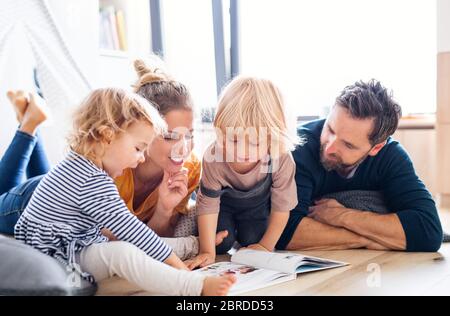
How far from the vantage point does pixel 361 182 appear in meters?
1.72

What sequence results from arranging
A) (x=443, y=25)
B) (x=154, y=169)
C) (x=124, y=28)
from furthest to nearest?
(x=124, y=28) < (x=443, y=25) < (x=154, y=169)

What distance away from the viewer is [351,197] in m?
1.72

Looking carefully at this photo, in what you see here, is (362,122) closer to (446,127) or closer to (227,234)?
(227,234)

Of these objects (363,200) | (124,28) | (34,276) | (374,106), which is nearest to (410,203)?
(363,200)

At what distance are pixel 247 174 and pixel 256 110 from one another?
0.20 meters

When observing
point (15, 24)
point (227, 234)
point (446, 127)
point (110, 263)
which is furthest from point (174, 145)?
point (446, 127)

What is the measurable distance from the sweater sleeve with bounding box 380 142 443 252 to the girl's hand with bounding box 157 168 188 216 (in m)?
0.63

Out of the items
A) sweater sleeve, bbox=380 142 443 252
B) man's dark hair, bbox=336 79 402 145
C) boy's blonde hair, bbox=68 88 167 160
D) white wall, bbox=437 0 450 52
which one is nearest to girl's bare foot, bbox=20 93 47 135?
boy's blonde hair, bbox=68 88 167 160

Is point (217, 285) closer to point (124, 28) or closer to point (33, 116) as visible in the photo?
point (33, 116)

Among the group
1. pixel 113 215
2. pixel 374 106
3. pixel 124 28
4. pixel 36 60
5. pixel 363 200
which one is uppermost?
pixel 124 28

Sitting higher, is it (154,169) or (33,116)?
(33,116)

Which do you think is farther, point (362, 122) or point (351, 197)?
point (351, 197)
